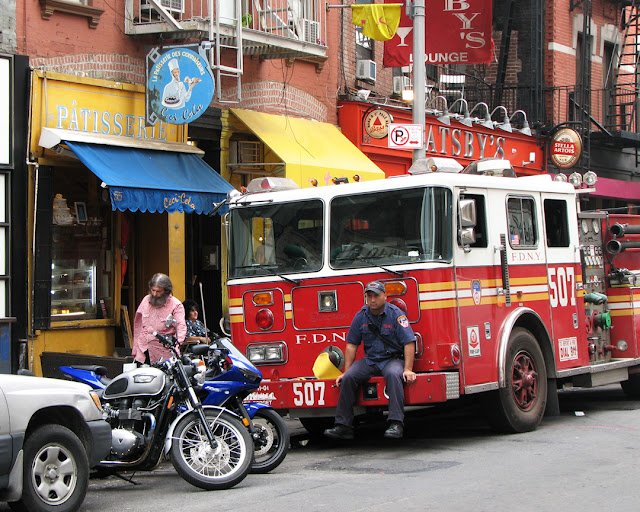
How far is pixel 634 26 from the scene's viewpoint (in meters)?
27.1

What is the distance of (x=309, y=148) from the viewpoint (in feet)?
54.8

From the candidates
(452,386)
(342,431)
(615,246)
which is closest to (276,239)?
(342,431)

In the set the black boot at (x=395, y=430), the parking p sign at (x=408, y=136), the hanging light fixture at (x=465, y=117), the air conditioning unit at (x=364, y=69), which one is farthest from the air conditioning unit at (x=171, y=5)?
the hanging light fixture at (x=465, y=117)

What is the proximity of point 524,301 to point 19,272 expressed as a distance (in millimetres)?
6385

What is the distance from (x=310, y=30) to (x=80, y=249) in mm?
5684

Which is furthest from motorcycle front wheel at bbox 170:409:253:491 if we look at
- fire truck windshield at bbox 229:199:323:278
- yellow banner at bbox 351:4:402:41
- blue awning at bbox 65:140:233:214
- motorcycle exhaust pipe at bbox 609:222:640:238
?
yellow banner at bbox 351:4:402:41

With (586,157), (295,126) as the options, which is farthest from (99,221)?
(586,157)

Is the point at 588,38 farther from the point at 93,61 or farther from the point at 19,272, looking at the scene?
the point at 19,272

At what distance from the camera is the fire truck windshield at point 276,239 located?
985 cm

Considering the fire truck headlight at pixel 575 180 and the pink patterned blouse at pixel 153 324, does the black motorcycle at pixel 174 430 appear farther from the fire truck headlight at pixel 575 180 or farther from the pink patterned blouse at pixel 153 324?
the fire truck headlight at pixel 575 180

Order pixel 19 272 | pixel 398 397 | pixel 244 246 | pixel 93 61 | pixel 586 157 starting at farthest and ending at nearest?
pixel 586 157 < pixel 93 61 < pixel 19 272 < pixel 244 246 < pixel 398 397

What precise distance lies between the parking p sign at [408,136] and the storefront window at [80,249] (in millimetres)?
4159

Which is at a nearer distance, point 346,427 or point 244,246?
point 346,427

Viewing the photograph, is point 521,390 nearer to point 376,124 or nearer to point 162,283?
point 162,283
